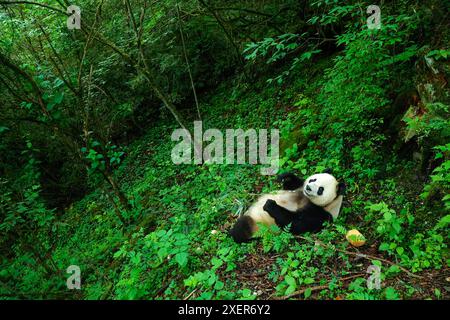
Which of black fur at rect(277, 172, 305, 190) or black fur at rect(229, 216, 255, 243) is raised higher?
black fur at rect(277, 172, 305, 190)

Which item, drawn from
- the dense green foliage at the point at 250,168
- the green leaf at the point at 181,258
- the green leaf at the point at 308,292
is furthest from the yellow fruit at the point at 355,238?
the green leaf at the point at 181,258

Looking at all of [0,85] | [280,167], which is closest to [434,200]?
[280,167]

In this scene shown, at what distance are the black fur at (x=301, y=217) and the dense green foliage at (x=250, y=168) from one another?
14 centimetres

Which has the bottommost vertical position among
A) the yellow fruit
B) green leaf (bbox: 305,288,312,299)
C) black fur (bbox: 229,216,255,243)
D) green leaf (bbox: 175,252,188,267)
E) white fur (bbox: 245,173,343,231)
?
green leaf (bbox: 305,288,312,299)

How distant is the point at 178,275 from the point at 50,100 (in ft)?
11.7

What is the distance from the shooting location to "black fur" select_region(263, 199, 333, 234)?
12.5 feet

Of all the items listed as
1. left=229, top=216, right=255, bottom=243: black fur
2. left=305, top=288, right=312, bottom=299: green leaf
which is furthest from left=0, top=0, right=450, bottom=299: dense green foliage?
left=229, top=216, right=255, bottom=243: black fur

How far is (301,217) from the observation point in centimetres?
388

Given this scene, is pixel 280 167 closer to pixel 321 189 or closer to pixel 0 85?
pixel 321 189

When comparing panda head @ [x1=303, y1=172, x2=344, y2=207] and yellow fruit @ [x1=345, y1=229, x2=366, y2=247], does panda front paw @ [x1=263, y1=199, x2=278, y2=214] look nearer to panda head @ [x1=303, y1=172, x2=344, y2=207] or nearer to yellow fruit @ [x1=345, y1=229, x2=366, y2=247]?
panda head @ [x1=303, y1=172, x2=344, y2=207]

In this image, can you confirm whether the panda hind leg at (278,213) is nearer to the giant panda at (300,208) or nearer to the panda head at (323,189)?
the giant panda at (300,208)

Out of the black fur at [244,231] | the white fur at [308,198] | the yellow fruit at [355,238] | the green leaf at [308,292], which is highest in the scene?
the white fur at [308,198]

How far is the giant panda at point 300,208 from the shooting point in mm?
3750

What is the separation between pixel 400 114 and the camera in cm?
460
